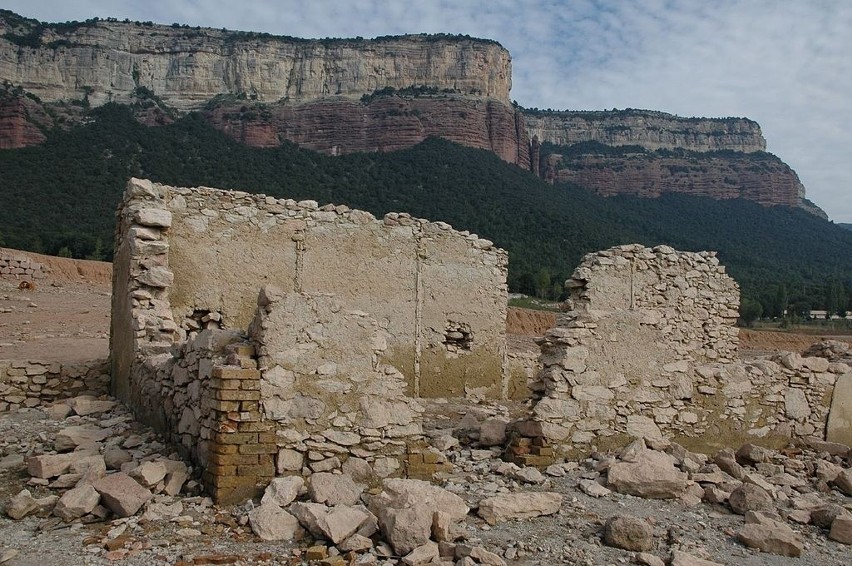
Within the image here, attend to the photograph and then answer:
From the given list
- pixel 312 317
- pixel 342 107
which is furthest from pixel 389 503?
pixel 342 107

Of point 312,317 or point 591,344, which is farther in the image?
point 591,344

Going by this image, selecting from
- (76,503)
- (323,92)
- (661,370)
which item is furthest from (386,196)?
(76,503)

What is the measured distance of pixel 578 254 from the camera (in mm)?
56094

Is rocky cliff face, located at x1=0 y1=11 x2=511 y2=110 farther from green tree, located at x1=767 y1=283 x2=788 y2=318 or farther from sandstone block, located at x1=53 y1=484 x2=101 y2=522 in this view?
sandstone block, located at x1=53 y1=484 x2=101 y2=522

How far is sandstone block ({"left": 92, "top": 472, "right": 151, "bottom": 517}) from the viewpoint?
A: 17.3 ft

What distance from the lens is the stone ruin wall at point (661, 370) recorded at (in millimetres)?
7797

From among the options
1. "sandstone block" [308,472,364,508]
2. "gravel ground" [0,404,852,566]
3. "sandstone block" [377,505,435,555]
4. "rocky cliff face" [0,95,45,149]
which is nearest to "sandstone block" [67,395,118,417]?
"gravel ground" [0,404,852,566]

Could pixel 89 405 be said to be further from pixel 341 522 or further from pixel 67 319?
pixel 67 319

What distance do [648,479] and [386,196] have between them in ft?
180

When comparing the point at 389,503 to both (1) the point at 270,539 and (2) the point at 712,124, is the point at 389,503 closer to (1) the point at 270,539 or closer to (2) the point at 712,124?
(1) the point at 270,539

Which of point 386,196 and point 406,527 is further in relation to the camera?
point 386,196

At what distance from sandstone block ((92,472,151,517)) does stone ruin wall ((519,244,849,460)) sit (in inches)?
160

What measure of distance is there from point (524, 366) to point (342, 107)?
7712 cm

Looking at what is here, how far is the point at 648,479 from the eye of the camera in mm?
6582
